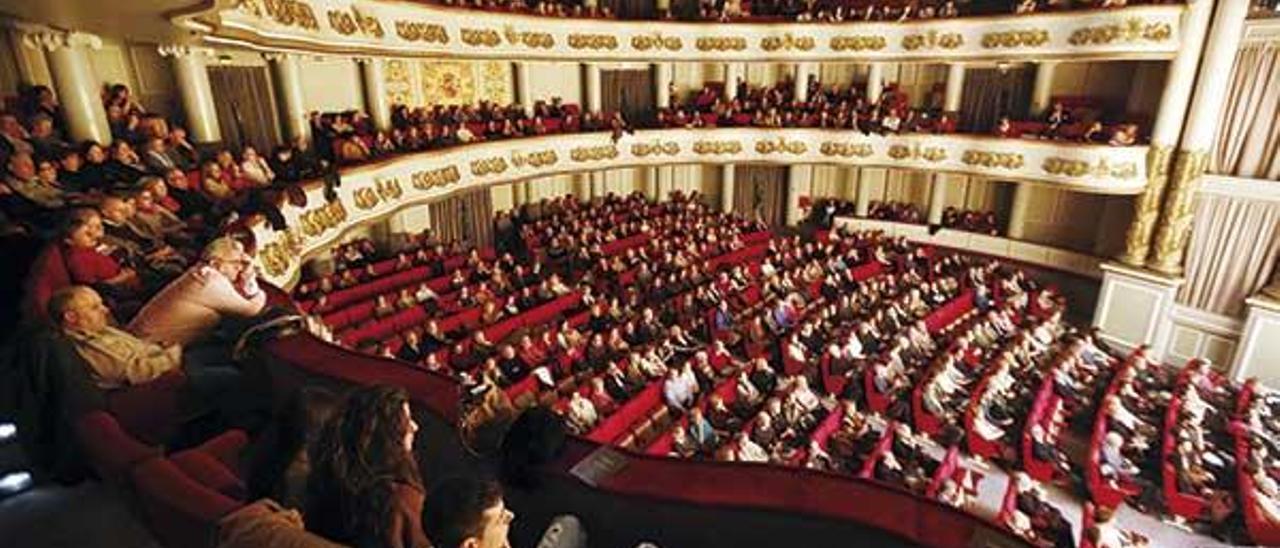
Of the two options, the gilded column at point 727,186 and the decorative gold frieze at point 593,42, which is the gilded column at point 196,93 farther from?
the gilded column at point 727,186

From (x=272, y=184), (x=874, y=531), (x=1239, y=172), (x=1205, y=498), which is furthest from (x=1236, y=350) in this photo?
(x=272, y=184)

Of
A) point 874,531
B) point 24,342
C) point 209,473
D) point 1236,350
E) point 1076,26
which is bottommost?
point 1236,350

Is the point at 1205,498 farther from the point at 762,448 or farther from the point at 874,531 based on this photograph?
the point at 874,531

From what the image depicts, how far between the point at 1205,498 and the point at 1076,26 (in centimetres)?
853

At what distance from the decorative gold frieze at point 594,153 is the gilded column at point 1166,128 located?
10187mm

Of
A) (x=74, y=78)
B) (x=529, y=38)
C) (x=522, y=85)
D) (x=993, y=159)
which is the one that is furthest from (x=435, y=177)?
(x=993, y=159)

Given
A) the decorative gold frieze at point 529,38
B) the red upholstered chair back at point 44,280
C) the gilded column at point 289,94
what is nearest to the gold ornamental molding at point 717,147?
the decorative gold frieze at point 529,38

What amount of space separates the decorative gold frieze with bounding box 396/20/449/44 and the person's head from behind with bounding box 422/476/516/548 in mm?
9354

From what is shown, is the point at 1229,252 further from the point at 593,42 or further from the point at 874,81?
the point at 593,42

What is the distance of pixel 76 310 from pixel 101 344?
166 millimetres

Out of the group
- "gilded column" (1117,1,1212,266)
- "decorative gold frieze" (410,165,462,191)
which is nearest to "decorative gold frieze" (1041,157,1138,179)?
"gilded column" (1117,1,1212,266)

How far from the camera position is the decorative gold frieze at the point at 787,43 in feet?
49.4

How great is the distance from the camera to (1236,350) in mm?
10562

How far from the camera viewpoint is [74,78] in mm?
6535
